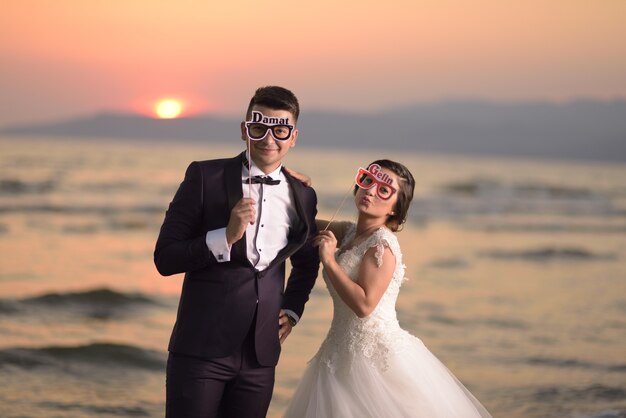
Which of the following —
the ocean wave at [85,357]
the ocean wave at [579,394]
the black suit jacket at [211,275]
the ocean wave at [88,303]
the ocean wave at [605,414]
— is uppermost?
the black suit jacket at [211,275]

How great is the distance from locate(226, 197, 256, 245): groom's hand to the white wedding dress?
845 mm

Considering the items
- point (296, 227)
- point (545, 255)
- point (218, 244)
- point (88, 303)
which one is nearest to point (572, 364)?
point (88, 303)

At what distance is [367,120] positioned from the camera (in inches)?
4203

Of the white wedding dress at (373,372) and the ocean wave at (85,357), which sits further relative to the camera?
the ocean wave at (85,357)

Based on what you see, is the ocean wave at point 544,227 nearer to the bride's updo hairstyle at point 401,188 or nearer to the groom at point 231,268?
the bride's updo hairstyle at point 401,188

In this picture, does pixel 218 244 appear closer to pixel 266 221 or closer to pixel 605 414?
pixel 266 221

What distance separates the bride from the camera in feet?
13.9

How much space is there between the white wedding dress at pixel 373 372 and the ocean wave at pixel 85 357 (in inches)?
171

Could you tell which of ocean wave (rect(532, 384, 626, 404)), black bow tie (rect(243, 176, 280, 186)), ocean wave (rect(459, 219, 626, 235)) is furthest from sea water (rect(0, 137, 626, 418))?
black bow tie (rect(243, 176, 280, 186))

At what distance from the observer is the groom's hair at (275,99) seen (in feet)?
12.5

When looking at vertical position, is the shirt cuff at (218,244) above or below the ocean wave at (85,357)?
above

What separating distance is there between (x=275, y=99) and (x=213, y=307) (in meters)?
0.88

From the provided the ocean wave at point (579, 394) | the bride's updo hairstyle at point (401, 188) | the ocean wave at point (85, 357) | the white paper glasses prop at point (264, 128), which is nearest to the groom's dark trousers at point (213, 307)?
the white paper glasses prop at point (264, 128)

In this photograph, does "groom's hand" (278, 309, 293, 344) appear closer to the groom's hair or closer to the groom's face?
the groom's face
